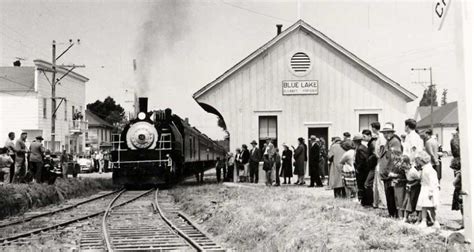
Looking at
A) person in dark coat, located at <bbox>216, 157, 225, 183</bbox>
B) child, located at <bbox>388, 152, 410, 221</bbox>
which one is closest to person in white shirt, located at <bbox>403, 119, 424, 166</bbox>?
child, located at <bbox>388, 152, 410, 221</bbox>

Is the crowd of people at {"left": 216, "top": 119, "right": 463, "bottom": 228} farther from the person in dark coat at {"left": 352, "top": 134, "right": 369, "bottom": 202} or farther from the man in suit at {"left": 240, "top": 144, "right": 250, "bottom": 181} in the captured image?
the man in suit at {"left": 240, "top": 144, "right": 250, "bottom": 181}

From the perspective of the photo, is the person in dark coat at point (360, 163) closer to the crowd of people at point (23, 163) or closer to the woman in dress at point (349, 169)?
the woman in dress at point (349, 169)

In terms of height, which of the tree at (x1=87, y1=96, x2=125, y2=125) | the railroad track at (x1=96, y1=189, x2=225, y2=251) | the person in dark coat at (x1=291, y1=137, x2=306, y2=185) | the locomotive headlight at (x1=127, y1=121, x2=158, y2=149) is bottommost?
the railroad track at (x1=96, y1=189, x2=225, y2=251)

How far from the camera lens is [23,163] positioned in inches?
750

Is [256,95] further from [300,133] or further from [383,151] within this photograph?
[383,151]

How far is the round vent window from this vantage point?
86.3 feet

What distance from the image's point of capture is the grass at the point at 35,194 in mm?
15234

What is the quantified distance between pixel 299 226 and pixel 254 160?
1298cm

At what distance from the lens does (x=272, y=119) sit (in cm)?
2617

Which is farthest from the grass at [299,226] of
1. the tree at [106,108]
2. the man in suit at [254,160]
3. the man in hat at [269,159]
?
the tree at [106,108]

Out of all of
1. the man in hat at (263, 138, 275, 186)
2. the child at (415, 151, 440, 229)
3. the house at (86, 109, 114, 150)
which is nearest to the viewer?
the child at (415, 151, 440, 229)

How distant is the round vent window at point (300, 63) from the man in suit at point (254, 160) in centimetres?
460

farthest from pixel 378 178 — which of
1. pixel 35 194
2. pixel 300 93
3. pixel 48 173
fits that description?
pixel 300 93

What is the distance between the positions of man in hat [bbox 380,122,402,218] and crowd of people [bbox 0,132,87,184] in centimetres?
1117
